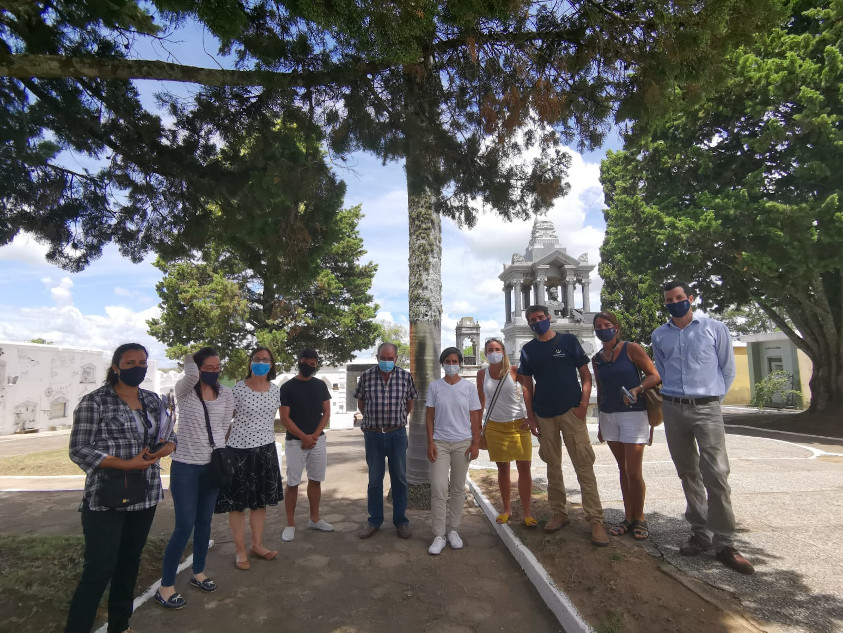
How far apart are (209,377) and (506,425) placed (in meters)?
2.71

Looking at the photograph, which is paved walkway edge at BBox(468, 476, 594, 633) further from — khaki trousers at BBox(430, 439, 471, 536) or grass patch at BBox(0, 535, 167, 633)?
grass patch at BBox(0, 535, 167, 633)

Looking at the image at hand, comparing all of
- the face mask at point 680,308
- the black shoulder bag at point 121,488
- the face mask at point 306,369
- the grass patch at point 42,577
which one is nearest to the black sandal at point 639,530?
the face mask at point 680,308

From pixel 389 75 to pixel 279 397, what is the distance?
122 inches

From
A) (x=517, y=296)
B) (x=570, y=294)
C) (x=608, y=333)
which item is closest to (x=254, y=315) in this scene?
(x=517, y=296)

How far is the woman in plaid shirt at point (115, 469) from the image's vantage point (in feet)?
9.11

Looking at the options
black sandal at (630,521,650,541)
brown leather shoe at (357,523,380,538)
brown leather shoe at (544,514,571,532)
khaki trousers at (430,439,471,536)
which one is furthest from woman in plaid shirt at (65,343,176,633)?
black sandal at (630,521,650,541)

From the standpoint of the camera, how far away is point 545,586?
3.49 metres

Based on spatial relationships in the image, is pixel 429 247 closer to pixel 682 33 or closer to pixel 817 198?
pixel 682 33

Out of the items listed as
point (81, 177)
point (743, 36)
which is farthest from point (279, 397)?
point (743, 36)

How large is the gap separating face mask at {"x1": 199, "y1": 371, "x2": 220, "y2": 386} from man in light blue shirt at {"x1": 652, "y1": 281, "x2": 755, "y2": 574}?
11.8 feet

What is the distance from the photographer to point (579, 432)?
4.36m

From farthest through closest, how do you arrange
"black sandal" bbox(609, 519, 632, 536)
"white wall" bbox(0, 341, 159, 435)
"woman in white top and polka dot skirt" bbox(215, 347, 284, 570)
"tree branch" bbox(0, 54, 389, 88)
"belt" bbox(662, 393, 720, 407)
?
"white wall" bbox(0, 341, 159, 435) → "black sandal" bbox(609, 519, 632, 536) → "woman in white top and polka dot skirt" bbox(215, 347, 284, 570) → "belt" bbox(662, 393, 720, 407) → "tree branch" bbox(0, 54, 389, 88)

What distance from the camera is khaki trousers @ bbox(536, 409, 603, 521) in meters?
4.22

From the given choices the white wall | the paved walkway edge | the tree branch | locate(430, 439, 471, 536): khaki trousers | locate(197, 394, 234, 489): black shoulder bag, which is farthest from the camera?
the white wall
